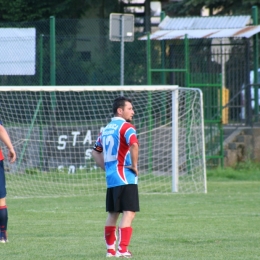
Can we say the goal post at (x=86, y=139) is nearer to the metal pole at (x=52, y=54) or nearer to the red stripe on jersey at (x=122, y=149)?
the metal pole at (x=52, y=54)

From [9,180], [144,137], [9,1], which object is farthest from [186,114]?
[9,1]

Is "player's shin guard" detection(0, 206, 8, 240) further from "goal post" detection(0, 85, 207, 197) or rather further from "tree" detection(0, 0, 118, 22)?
"tree" detection(0, 0, 118, 22)

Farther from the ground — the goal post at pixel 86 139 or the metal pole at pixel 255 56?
the metal pole at pixel 255 56

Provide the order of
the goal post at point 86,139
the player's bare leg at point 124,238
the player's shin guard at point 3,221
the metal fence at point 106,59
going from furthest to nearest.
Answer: the metal fence at point 106,59 < the goal post at point 86,139 < the player's shin guard at point 3,221 < the player's bare leg at point 124,238

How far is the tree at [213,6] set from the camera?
85.7ft

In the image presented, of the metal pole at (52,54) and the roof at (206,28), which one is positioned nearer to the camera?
the metal pole at (52,54)

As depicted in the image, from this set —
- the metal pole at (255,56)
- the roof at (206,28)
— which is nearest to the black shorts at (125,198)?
the roof at (206,28)

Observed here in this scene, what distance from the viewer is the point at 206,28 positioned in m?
21.2

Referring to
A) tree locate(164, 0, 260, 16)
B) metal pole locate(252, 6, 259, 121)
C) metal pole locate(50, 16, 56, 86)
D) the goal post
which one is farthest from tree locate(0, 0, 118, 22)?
metal pole locate(252, 6, 259, 121)

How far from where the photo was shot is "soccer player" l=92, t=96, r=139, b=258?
8.16m

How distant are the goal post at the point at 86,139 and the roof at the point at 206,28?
7.13 ft

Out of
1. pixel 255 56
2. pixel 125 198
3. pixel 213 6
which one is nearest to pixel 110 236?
pixel 125 198

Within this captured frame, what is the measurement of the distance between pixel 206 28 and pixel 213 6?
6677mm

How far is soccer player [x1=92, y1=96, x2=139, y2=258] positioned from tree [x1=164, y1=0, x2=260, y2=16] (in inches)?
710
